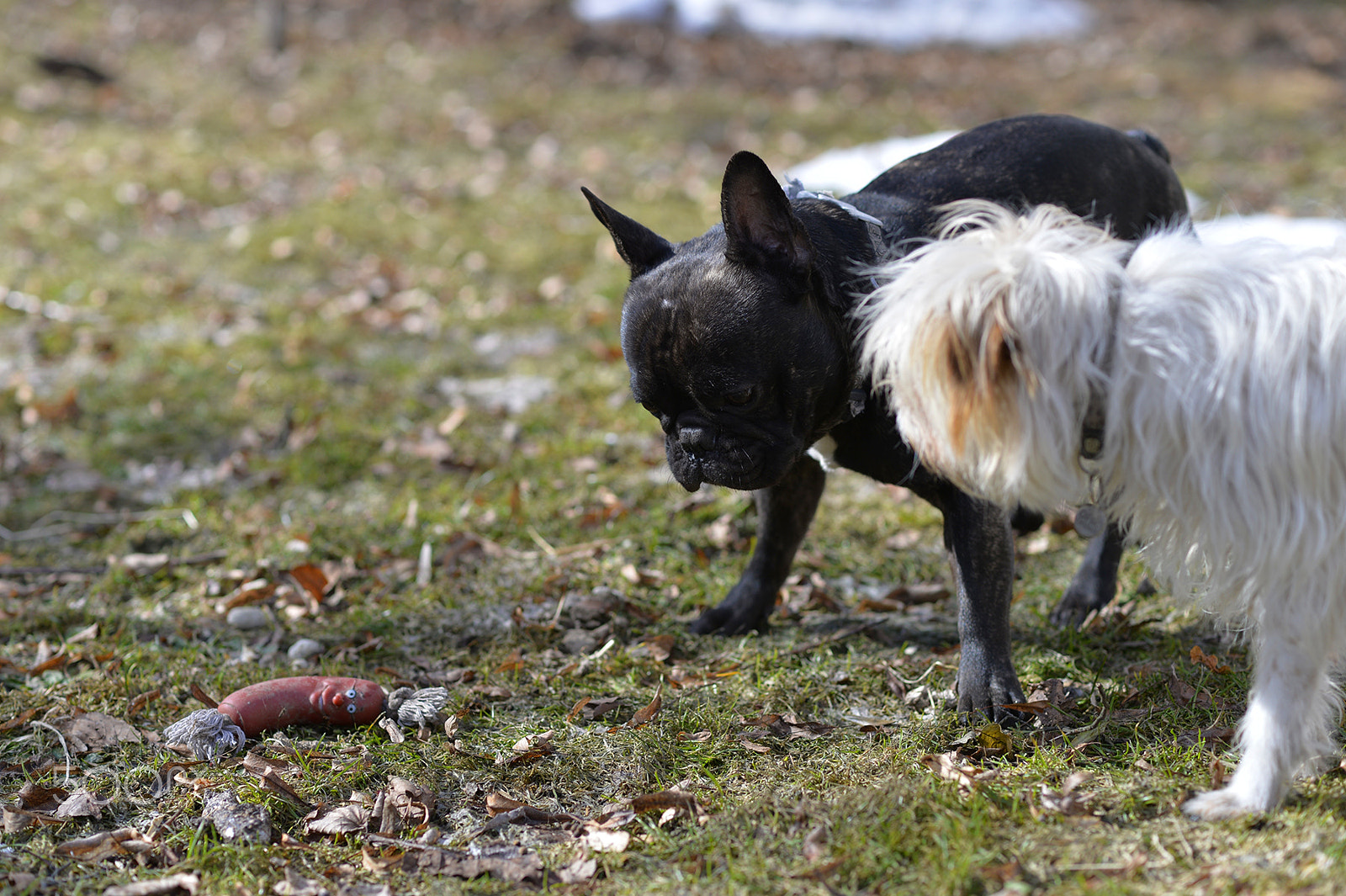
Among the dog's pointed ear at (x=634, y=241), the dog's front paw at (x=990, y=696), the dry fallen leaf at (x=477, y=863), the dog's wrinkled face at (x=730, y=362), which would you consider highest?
the dog's pointed ear at (x=634, y=241)

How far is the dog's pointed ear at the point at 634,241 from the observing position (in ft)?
10.2

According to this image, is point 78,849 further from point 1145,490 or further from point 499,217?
point 499,217

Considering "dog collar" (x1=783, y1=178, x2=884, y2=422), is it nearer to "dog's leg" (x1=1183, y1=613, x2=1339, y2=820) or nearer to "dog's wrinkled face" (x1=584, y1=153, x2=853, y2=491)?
"dog's wrinkled face" (x1=584, y1=153, x2=853, y2=491)

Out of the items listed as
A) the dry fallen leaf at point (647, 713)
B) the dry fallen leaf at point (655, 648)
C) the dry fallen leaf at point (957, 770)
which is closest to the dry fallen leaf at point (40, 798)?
the dry fallen leaf at point (647, 713)

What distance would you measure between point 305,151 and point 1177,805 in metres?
10.0

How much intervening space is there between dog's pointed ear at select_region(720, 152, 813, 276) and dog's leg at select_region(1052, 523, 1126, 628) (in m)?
1.64

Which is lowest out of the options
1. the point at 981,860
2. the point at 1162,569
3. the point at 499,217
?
the point at 981,860

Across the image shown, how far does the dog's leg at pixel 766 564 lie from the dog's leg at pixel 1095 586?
3.07 feet

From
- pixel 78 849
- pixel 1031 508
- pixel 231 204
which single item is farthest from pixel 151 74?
pixel 1031 508

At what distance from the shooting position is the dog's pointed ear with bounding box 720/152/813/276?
2.78 meters

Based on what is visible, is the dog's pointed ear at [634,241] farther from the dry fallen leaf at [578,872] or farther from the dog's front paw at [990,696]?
the dry fallen leaf at [578,872]

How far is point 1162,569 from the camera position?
8.62 feet

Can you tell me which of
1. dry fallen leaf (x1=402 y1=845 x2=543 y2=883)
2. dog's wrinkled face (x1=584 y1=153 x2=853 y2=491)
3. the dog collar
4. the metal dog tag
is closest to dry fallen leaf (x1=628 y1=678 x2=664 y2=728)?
dry fallen leaf (x1=402 y1=845 x2=543 y2=883)

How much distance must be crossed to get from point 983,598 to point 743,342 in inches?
40.5
